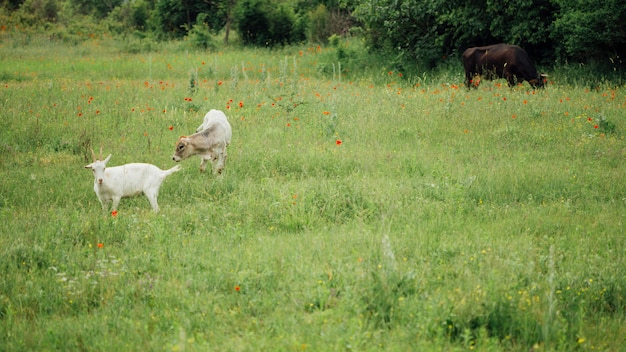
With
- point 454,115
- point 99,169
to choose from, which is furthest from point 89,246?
point 454,115

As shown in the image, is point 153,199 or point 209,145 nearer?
point 153,199

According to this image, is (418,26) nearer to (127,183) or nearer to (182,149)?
(182,149)

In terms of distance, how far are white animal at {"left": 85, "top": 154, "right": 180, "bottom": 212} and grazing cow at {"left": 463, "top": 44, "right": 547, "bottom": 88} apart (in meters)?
11.2

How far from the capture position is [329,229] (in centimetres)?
745

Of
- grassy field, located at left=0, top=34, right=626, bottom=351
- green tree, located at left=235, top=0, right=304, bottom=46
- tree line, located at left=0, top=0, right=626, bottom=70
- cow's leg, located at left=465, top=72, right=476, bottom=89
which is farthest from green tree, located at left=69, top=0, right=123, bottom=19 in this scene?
cow's leg, located at left=465, top=72, right=476, bottom=89

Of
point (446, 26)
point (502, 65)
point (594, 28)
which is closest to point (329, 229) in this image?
point (502, 65)

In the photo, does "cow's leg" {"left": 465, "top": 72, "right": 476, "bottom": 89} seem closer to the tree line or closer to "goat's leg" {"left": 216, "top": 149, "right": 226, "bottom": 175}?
the tree line

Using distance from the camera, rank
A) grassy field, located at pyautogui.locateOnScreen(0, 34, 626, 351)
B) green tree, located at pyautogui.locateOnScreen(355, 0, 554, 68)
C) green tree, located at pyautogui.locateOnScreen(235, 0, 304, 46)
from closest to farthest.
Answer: grassy field, located at pyautogui.locateOnScreen(0, 34, 626, 351) → green tree, located at pyautogui.locateOnScreen(355, 0, 554, 68) → green tree, located at pyautogui.locateOnScreen(235, 0, 304, 46)

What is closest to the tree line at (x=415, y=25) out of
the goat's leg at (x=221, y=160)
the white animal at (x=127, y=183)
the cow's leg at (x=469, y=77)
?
the cow's leg at (x=469, y=77)

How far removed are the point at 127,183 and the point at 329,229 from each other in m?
2.87

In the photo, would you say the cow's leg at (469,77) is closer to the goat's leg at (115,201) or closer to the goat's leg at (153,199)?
the goat's leg at (153,199)

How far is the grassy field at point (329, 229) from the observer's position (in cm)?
508

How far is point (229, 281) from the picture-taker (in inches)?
233

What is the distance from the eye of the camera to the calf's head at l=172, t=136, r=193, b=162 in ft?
30.9
